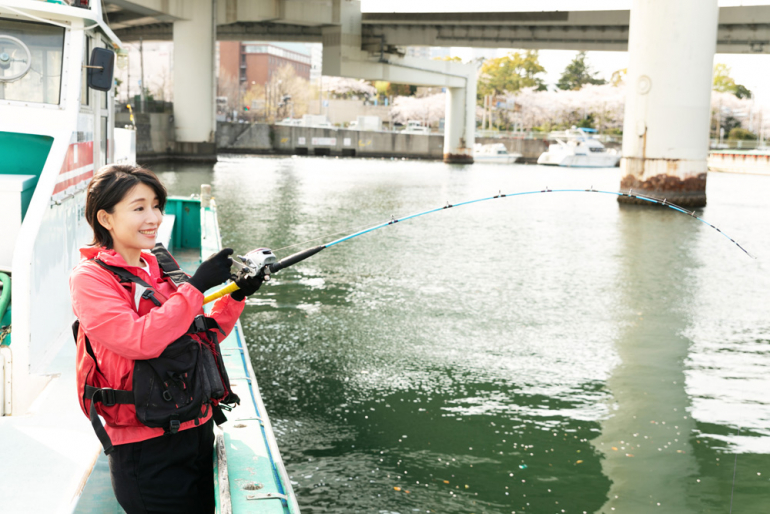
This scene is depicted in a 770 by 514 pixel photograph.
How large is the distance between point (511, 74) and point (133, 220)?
332 feet

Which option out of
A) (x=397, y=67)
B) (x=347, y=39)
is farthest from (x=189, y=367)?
(x=397, y=67)

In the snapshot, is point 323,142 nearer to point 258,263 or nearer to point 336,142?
point 336,142

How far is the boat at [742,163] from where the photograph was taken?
52.7 meters

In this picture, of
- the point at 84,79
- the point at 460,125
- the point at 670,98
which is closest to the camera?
the point at 84,79

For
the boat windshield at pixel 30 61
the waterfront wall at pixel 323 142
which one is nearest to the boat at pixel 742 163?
the waterfront wall at pixel 323 142

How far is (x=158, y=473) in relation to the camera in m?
2.65

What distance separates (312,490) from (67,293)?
233cm

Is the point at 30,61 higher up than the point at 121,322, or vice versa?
the point at 30,61

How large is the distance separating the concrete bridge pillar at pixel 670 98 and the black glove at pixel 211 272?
23.8 meters

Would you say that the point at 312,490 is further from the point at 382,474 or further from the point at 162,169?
the point at 162,169

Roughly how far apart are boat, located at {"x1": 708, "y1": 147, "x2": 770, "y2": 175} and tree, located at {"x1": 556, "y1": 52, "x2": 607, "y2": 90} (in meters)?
50.2

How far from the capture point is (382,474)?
536 centimetres

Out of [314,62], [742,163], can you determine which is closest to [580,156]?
[742,163]

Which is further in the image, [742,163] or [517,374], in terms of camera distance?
[742,163]
